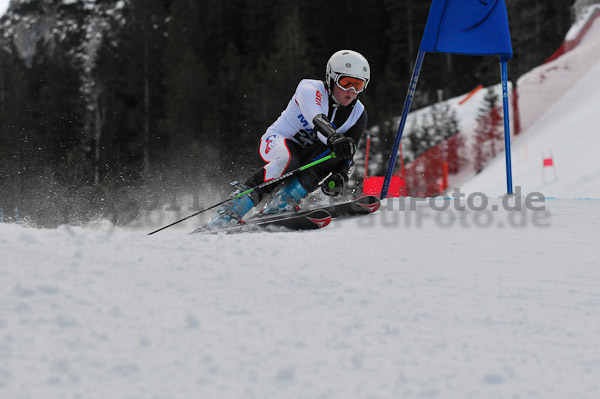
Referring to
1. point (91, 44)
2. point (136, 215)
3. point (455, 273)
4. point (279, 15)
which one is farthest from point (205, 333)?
point (91, 44)

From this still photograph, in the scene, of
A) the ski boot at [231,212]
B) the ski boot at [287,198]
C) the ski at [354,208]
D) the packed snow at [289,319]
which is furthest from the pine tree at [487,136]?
the packed snow at [289,319]

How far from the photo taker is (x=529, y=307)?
7.59 feet

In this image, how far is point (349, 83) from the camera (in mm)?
5121

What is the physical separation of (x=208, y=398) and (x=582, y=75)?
21218 millimetres

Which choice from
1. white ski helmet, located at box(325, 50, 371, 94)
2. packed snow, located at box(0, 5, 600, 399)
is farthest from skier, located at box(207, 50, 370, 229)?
packed snow, located at box(0, 5, 600, 399)

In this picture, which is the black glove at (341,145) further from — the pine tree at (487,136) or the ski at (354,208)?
the pine tree at (487,136)

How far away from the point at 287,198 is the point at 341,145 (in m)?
0.71

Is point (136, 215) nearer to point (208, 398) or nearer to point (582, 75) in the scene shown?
point (208, 398)

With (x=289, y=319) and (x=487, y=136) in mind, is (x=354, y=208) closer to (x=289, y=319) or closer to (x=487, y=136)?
(x=289, y=319)

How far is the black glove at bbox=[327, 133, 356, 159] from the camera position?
185 inches

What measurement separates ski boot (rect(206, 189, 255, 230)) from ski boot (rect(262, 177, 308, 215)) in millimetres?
175

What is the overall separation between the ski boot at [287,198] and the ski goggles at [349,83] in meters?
0.94

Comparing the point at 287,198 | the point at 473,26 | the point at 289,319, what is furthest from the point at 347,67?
the point at 289,319

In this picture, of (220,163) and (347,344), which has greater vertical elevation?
(220,163)
